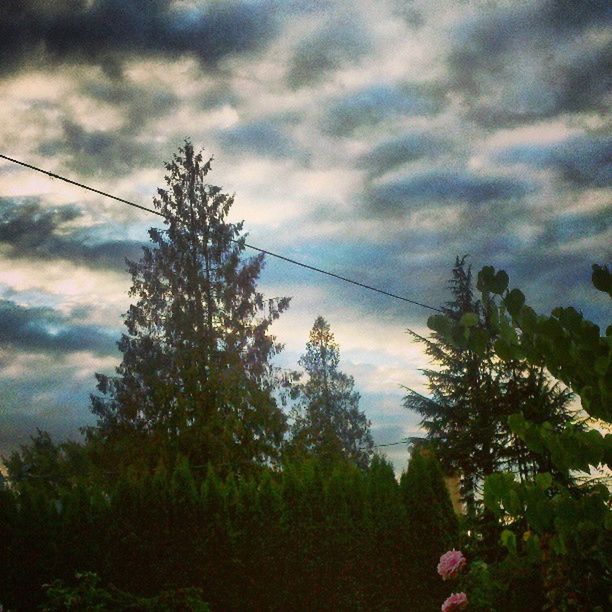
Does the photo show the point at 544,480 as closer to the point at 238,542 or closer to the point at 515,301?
the point at 515,301

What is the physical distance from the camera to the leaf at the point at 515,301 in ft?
4.76

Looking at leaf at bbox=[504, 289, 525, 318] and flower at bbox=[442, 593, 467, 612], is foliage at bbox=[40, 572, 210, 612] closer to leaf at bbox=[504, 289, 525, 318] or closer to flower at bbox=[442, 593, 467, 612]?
flower at bbox=[442, 593, 467, 612]

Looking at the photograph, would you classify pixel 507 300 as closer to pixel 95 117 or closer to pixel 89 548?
pixel 89 548

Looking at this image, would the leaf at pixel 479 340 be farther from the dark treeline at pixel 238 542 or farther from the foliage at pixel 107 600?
the dark treeline at pixel 238 542

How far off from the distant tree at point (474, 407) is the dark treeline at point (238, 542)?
3067 mm

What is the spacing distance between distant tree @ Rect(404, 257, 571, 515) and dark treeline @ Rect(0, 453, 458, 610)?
307 centimetres

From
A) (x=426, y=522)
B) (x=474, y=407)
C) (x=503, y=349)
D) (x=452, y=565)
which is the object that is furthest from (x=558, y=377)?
(x=474, y=407)

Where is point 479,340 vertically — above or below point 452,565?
above

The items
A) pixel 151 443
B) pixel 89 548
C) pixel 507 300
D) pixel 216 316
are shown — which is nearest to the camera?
pixel 507 300

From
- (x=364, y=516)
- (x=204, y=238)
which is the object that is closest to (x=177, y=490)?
(x=364, y=516)

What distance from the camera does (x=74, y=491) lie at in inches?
289

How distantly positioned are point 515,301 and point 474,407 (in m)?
14.9

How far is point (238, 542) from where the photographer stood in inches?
281

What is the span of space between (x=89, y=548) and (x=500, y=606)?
165 inches
